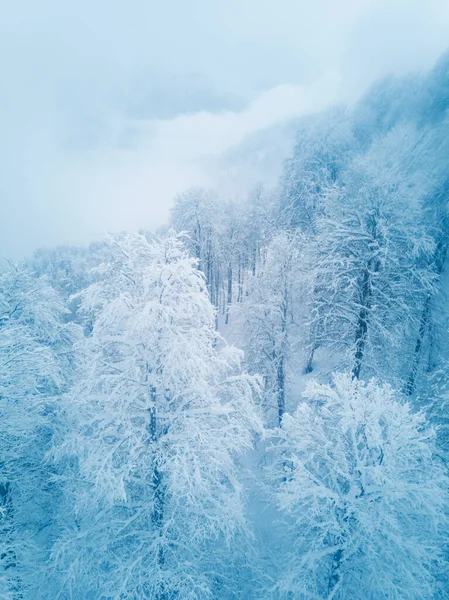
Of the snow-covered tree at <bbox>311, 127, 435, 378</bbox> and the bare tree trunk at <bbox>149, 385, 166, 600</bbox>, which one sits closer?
the bare tree trunk at <bbox>149, 385, 166, 600</bbox>

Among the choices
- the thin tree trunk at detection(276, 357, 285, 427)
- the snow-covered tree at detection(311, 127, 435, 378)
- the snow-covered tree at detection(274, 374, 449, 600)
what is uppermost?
the snow-covered tree at detection(311, 127, 435, 378)

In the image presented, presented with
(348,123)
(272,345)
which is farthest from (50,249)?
(272,345)

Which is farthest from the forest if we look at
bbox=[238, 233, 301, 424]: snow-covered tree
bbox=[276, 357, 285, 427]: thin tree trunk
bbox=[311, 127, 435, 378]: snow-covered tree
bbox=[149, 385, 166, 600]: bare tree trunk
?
bbox=[276, 357, 285, 427]: thin tree trunk

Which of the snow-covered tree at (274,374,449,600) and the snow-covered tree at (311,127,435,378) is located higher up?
the snow-covered tree at (311,127,435,378)

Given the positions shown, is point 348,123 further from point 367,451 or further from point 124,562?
point 124,562

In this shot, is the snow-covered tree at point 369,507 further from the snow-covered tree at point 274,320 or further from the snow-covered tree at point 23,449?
the snow-covered tree at point 23,449

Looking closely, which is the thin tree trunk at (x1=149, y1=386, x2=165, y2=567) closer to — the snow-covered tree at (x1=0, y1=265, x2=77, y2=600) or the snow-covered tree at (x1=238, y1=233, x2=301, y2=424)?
the snow-covered tree at (x1=0, y1=265, x2=77, y2=600)

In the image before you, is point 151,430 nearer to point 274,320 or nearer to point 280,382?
point 280,382

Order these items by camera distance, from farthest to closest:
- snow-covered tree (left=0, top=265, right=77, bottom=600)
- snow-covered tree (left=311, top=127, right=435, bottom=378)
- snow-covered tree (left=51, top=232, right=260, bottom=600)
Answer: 1. snow-covered tree (left=311, top=127, right=435, bottom=378)
2. snow-covered tree (left=0, top=265, right=77, bottom=600)
3. snow-covered tree (left=51, top=232, right=260, bottom=600)
